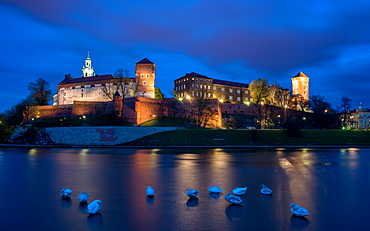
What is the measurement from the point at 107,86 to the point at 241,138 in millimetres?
47831

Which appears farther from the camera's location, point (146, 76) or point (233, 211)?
point (146, 76)

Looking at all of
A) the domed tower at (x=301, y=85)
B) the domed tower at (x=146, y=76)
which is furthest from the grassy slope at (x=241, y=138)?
the domed tower at (x=301, y=85)

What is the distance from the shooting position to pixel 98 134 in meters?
47.9

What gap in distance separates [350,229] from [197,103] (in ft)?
211

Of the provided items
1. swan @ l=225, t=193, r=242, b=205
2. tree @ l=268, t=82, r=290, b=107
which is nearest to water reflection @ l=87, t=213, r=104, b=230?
swan @ l=225, t=193, r=242, b=205

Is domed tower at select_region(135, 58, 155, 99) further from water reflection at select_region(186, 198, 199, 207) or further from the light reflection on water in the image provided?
water reflection at select_region(186, 198, 199, 207)

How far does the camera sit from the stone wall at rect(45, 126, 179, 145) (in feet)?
156

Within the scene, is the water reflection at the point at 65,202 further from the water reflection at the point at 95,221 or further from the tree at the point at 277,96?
the tree at the point at 277,96

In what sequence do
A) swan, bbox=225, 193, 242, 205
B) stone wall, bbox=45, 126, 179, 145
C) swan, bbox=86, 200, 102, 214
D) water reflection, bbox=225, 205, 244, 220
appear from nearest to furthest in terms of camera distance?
water reflection, bbox=225, 205, 244, 220
swan, bbox=86, 200, 102, 214
swan, bbox=225, 193, 242, 205
stone wall, bbox=45, 126, 179, 145

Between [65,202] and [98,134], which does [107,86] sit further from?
[65,202]

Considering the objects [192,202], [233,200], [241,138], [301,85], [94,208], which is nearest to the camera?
[94,208]

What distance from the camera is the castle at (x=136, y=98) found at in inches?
2562

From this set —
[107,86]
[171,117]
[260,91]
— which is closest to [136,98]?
[171,117]

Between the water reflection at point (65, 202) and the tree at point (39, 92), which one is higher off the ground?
the tree at point (39, 92)
